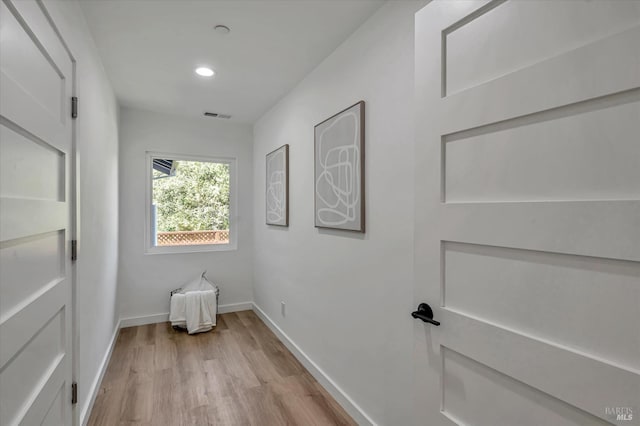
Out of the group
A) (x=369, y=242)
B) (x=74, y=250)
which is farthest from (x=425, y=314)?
(x=74, y=250)

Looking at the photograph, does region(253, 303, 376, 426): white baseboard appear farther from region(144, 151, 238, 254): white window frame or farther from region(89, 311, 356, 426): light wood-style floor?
region(144, 151, 238, 254): white window frame

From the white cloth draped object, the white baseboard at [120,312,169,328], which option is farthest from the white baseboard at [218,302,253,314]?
the white baseboard at [120,312,169,328]

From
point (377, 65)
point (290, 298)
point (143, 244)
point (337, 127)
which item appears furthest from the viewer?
point (143, 244)

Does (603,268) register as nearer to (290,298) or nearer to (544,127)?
(544,127)

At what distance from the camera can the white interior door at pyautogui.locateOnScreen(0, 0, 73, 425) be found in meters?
0.93

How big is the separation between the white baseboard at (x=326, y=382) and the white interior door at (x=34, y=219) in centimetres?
150

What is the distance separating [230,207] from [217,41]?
2.37 m

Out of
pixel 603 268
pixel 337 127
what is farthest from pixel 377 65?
pixel 603 268

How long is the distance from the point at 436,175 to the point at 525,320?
0.53 metres

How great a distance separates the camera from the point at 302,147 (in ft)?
9.11

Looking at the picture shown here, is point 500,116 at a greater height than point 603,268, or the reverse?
point 500,116

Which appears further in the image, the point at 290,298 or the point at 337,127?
the point at 290,298

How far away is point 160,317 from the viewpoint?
12.5ft

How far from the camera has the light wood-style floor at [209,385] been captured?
2.07 metres
